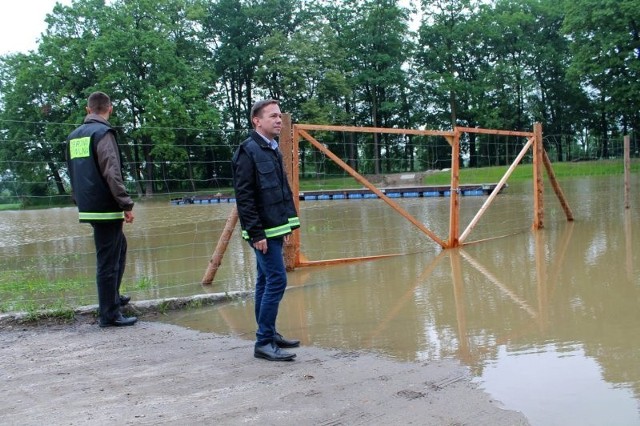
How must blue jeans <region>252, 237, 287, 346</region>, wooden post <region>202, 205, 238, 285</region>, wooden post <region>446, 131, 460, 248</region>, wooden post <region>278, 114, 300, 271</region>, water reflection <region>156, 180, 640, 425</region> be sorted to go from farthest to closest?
wooden post <region>446, 131, 460, 248</region> → wooden post <region>278, 114, 300, 271</region> → wooden post <region>202, 205, 238, 285</region> → blue jeans <region>252, 237, 287, 346</region> → water reflection <region>156, 180, 640, 425</region>

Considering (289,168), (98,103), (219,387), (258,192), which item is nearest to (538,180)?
(289,168)

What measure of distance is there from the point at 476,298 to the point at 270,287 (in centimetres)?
238

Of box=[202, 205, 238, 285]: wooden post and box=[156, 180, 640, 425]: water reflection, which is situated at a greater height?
box=[202, 205, 238, 285]: wooden post

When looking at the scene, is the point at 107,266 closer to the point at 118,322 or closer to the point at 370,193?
the point at 118,322

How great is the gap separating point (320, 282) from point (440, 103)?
47.4 meters

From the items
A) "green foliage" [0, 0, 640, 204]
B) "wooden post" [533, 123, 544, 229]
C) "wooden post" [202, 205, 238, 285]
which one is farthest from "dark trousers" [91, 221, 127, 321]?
"green foliage" [0, 0, 640, 204]

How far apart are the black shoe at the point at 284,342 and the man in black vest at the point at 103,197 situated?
1543 millimetres

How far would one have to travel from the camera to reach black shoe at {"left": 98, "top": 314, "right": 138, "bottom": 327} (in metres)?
4.79

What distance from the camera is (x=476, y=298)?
5.39 m

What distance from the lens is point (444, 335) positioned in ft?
13.9

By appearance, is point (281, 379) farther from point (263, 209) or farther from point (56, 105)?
point (56, 105)

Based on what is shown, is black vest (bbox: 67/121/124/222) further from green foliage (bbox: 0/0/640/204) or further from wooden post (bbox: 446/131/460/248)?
green foliage (bbox: 0/0/640/204)

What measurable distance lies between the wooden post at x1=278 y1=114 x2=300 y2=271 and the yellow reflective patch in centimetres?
276

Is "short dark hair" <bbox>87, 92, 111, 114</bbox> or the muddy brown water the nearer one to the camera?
the muddy brown water
